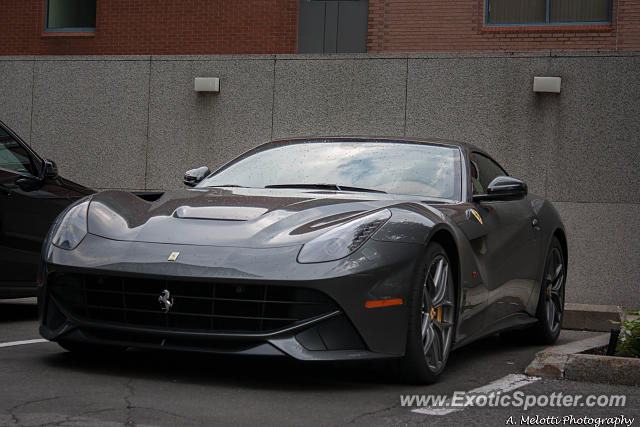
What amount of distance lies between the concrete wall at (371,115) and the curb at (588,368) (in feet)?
19.5

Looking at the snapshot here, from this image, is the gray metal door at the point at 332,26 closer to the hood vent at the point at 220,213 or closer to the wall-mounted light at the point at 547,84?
the wall-mounted light at the point at 547,84

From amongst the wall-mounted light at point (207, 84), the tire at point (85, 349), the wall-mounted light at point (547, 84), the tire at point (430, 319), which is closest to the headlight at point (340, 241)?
the tire at point (430, 319)

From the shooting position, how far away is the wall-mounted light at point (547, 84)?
37.5ft

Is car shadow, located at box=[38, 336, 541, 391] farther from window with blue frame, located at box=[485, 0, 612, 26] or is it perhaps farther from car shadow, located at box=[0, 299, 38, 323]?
window with blue frame, located at box=[485, 0, 612, 26]

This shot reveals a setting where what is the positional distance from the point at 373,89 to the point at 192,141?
254cm

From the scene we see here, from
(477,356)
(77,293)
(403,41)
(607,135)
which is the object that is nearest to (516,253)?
(477,356)

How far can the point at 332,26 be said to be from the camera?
1583 cm

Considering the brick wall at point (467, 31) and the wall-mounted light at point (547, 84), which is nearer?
the wall-mounted light at point (547, 84)

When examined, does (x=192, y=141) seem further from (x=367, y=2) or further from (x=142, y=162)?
(x=367, y=2)

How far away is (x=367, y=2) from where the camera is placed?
15586 mm

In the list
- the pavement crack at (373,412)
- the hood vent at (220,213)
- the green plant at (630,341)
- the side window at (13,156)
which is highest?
the side window at (13,156)

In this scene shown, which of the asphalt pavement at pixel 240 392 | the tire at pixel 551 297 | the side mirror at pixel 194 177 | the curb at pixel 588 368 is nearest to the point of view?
the asphalt pavement at pixel 240 392

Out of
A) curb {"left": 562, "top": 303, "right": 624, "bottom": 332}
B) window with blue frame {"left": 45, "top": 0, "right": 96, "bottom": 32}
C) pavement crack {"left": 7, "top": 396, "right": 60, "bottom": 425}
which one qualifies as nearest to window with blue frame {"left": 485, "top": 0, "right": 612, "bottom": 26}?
curb {"left": 562, "top": 303, "right": 624, "bottom": 332}

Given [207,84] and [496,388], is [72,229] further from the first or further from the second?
→ [207,84]
